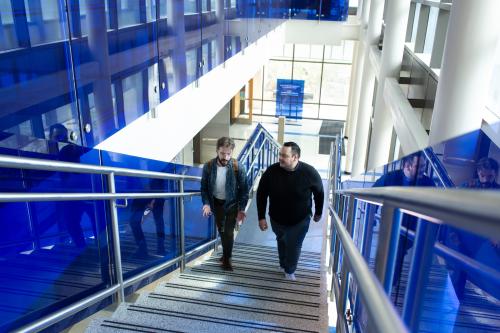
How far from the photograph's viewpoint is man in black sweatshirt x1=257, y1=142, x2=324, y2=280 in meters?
3.92

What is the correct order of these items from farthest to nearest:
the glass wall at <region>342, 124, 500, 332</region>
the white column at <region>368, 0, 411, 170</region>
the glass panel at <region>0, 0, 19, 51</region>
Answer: the white column at <region>368, 0, 411, 170</region>
the glass panel at <region>0, 0, 19, 51</region>
the glass wall at <region>342, 124, 500, 332</region>

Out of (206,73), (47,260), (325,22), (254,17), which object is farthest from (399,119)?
(325,22)

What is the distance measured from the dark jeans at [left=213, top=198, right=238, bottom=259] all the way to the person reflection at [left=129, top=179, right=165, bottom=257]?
540 mm

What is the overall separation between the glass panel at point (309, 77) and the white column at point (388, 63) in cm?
1395

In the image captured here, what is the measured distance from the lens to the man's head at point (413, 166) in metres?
3.33

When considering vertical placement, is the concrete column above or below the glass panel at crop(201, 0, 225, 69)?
below

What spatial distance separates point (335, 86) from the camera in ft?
81.3

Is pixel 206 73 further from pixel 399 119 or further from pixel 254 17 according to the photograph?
pixel 254 17

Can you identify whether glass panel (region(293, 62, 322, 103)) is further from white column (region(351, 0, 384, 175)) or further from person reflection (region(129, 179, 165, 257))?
person reflection (region(129, 179, 165, 257))

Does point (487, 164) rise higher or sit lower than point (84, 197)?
higher

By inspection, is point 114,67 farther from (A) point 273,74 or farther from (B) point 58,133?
(A) point 273,74

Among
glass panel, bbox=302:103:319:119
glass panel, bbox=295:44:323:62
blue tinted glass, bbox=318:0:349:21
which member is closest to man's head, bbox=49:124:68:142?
blue tinted glass, bbox=318:0:349:21

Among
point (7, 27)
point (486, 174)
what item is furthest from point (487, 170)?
point (7, 27)

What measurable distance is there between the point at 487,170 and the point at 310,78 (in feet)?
76.0
